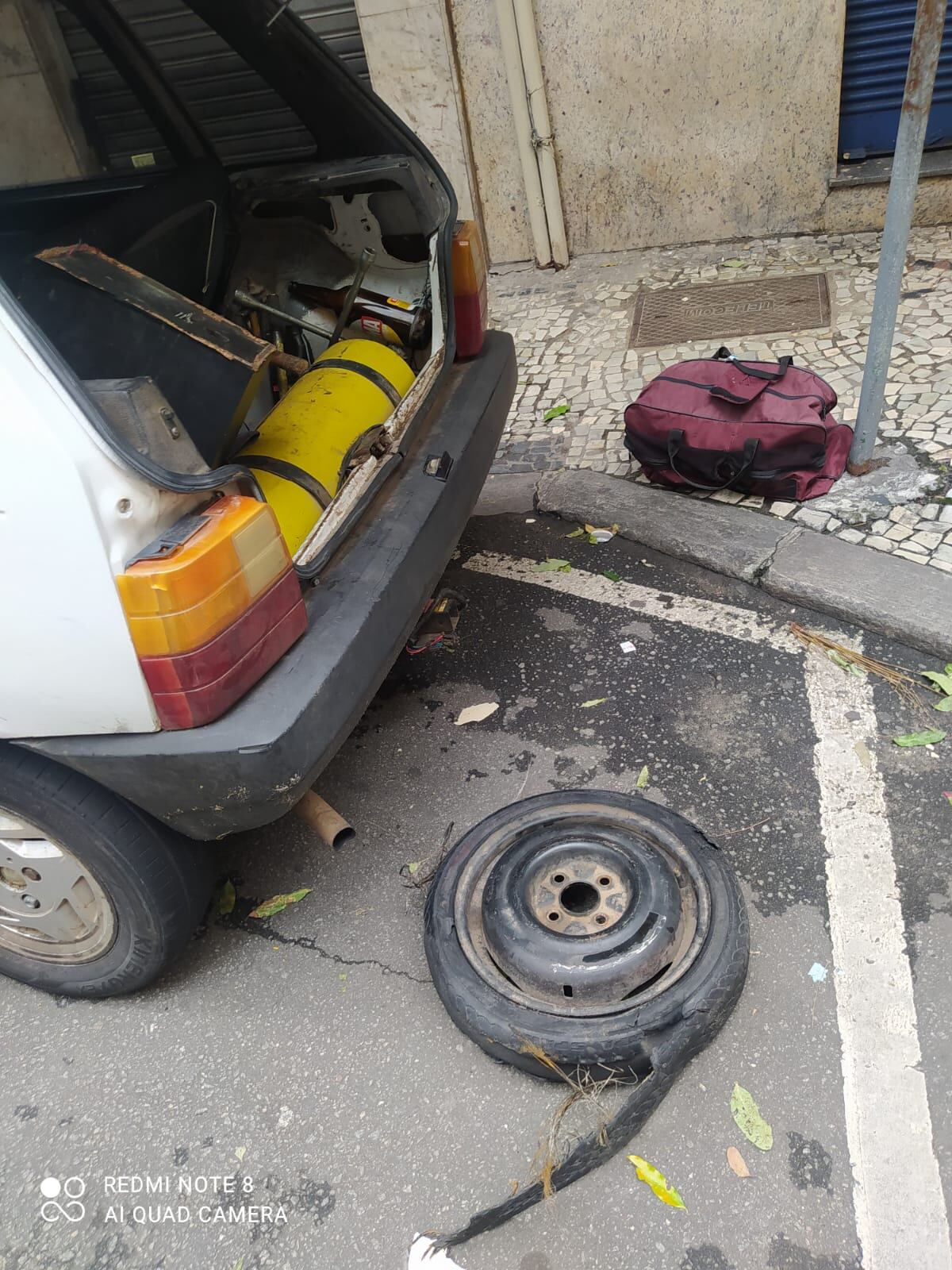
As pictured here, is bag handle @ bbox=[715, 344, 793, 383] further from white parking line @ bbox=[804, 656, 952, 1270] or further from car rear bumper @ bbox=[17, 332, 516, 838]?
car rear bumper @ bbox=[17, 332, 516, 838]

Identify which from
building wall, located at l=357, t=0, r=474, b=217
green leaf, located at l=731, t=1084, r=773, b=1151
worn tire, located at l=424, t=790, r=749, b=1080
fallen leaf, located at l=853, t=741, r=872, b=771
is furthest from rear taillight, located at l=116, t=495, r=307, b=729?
building wall, located at l=357, t=0, r=474, b=217

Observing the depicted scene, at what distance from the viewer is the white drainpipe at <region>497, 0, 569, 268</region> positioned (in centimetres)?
539

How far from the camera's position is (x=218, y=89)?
19.8 ft

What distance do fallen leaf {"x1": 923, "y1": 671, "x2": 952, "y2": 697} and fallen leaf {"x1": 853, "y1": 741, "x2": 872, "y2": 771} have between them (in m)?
0.35

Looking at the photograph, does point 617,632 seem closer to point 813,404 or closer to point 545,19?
point 813,404

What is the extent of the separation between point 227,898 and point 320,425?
146 centimetres

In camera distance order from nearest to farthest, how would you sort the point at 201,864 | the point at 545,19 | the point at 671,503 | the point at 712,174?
the point at 201,864 < the point at 671,503 < the point at 545,19 < the point at 712,174

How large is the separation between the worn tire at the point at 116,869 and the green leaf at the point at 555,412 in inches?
118

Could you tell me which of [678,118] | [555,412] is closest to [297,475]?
[555,412]

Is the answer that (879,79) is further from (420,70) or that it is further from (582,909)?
(582,909)

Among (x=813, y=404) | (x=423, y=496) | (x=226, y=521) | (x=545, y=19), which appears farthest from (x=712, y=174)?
(x=226, y=521)

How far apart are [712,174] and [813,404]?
2910 millimetres

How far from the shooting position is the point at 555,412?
4.72m

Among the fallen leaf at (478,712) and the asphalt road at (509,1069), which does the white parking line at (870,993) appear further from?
the fallen leaf at (478,712)
